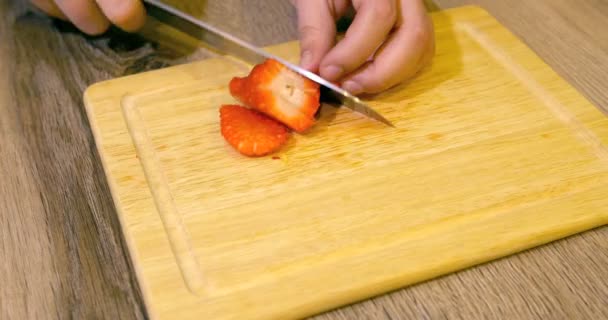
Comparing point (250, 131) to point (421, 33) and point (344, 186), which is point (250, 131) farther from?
point (421, 33)

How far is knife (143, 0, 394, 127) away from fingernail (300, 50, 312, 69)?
0.08 ft

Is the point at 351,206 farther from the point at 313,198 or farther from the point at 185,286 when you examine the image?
the point at 185,286

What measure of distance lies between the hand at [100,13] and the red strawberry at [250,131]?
0.93ft

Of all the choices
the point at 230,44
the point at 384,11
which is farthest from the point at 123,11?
the point at 384,11

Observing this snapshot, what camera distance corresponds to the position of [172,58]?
3.47ft

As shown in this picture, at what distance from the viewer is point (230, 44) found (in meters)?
0.98

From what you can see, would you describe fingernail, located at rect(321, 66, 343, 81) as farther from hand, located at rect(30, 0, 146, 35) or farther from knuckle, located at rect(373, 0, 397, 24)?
hand, located at rect(30, 0, 146, 35)

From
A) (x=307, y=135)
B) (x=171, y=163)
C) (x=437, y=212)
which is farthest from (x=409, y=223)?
(x=171, y=163)

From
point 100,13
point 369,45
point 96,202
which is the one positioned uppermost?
point 369,45

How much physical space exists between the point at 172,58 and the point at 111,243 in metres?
0.42

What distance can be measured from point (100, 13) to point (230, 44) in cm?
26

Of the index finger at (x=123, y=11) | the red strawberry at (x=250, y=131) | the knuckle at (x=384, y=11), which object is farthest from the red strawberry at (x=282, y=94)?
the index finger at (x=123, y=11)

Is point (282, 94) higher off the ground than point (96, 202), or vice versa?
point (282, 94)

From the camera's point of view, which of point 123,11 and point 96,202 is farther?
point 123,11
